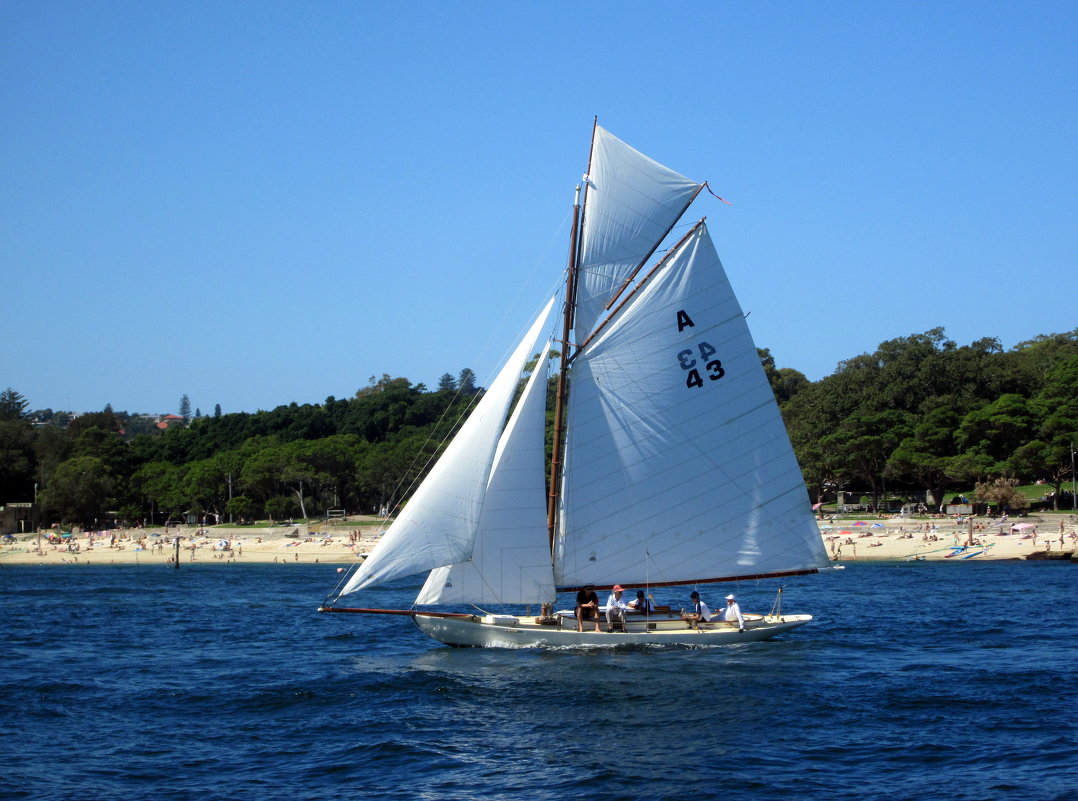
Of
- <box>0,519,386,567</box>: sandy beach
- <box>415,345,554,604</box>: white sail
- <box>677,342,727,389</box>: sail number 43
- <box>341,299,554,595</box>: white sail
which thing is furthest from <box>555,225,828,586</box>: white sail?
<box>0,519,386,567</box>: sandy beach

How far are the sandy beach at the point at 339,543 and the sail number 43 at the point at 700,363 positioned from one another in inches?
1942

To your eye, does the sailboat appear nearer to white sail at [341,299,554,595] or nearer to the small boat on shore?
white sail at [341,299,554,595]

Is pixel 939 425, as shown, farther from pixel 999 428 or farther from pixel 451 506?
pixel 451 506

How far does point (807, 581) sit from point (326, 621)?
107 feet

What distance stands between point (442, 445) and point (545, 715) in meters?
98.6

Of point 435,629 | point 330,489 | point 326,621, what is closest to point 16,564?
point 330,489

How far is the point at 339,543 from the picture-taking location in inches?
3981

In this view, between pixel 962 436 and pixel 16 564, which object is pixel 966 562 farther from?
pixel 16 564

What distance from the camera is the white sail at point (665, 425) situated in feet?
110

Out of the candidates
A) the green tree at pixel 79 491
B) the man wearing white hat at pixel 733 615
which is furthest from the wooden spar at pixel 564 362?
the green tree at pixel 79 491

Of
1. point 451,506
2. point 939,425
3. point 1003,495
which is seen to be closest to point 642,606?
point 451,506

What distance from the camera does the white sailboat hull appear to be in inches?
1310

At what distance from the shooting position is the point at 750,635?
3481 centimetres

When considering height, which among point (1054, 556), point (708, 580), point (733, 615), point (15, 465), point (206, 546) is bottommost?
point (733, 615)
